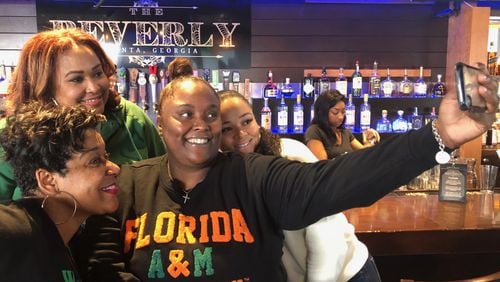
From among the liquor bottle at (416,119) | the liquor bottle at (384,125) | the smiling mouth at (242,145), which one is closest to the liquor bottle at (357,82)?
the liquor bottle at (384,125)

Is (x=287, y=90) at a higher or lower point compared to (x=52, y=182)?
higher

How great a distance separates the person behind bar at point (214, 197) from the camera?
3.43 ft

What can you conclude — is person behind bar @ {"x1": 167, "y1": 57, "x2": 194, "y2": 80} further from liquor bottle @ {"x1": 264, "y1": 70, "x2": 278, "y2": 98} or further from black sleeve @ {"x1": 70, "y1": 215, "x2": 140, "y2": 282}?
liquor bottle @ {"x1": 264, "y1": 70, "x2": 278, "y2": 98}

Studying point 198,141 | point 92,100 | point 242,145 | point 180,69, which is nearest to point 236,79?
point 180,69

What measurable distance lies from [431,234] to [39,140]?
156 centimetres

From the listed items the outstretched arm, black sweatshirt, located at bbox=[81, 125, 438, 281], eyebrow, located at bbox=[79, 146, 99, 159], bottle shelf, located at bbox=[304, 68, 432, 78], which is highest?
bottle shelf, located at bbox=[304, 68, 432, 78]

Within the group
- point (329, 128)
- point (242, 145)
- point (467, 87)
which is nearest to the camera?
point (467, 87)

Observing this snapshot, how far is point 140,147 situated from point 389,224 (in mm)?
1109

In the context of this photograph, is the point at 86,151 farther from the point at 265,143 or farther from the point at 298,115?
the point at 298,115

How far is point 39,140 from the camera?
3.49 ft

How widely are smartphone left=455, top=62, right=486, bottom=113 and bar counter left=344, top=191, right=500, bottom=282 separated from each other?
1.09m

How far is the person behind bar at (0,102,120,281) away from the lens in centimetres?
97

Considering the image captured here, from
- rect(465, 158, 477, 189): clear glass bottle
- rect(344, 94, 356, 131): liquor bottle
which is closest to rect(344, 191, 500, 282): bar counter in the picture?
rect(465, 158, 477, 189): clear glass bottle

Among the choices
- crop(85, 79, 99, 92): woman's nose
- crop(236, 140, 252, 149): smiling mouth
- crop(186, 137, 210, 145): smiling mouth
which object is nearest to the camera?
crop(186, 137, 210, 145): smiling mouth
